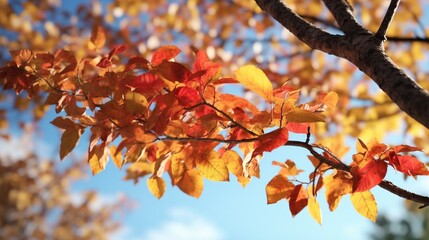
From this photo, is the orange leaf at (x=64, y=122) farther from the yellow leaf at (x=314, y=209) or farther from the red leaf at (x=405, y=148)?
the red leaf at (x=405, y=148)

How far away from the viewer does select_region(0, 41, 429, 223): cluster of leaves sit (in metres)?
0.88

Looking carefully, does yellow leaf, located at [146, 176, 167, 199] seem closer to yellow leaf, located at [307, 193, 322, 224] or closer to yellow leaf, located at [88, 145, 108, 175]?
yellow leaf, located at [88, 145, 108, 175]

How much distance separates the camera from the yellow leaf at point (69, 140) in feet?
3.31

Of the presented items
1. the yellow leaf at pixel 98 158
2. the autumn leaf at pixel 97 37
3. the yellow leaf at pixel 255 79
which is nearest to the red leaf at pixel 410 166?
the yellow leaf at pixel 255 79

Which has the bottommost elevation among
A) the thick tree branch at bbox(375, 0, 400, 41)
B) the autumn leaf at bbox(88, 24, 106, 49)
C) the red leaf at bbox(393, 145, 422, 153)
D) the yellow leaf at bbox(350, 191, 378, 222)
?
the yellow leaf at bbox(350, 191, 378, 222)

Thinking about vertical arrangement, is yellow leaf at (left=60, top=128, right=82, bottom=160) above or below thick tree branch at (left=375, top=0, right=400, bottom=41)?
below

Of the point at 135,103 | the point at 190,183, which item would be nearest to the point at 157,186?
the point at 190,183

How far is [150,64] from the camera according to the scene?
3.38 ft

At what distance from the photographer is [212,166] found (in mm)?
997

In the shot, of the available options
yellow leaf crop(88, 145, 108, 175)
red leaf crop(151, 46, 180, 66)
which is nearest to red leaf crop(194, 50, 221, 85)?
red leaf crop(151, 46, 180, 66)

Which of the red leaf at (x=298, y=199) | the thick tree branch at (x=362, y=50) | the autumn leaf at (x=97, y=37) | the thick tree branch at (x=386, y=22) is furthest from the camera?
the autumn leaf at (x=97, y=37)

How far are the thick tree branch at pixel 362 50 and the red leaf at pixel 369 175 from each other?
0.79 feet

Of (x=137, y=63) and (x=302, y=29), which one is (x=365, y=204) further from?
(x=137, y=63)

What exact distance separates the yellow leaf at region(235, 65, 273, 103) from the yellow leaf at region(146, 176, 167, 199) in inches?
15.8
